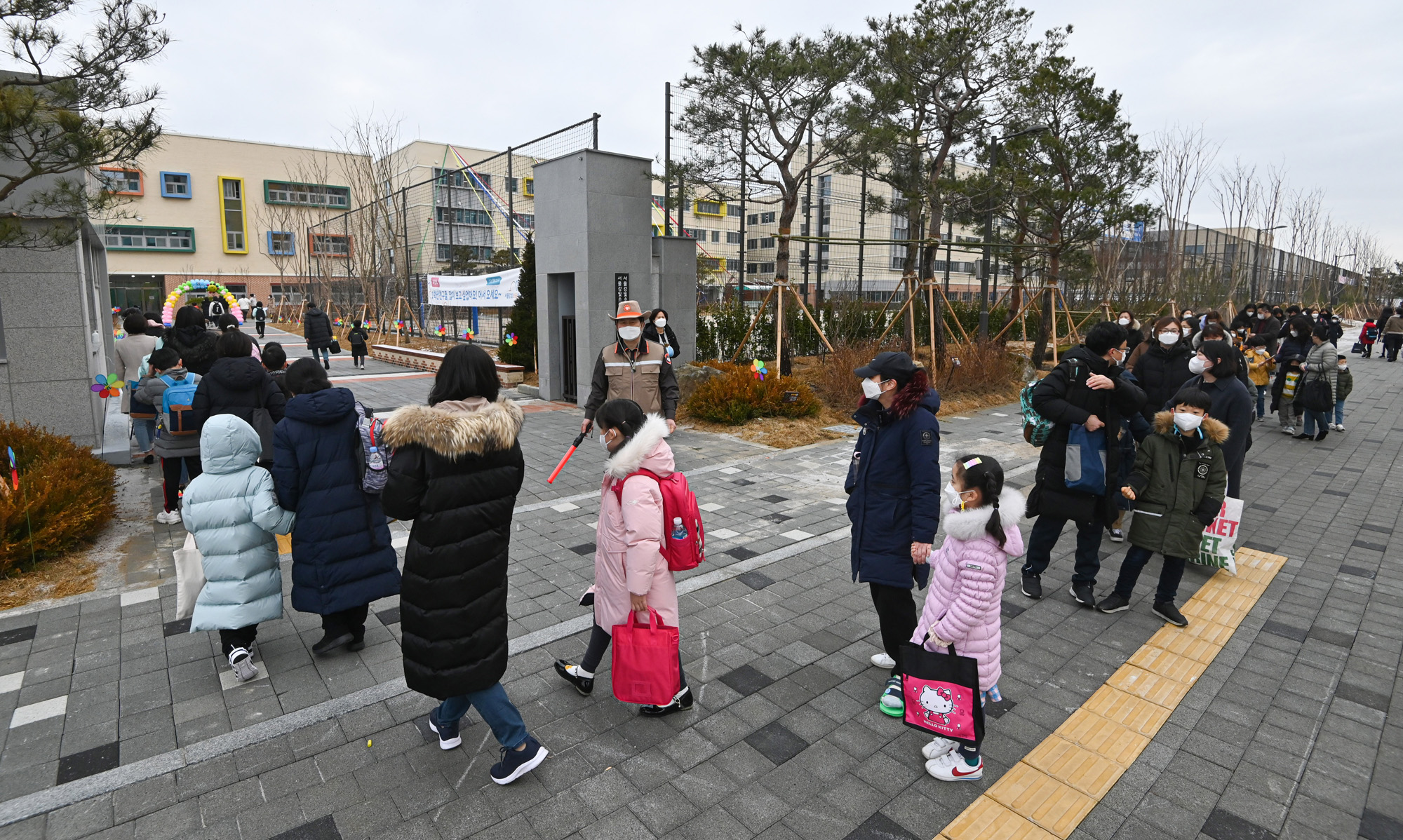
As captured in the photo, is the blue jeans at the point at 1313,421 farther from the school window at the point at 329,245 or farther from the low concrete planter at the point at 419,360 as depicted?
the school window at the point at 329,245

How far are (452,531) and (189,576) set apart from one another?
2010 millimetres

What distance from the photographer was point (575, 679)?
3654mm

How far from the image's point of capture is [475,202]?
24484 mm

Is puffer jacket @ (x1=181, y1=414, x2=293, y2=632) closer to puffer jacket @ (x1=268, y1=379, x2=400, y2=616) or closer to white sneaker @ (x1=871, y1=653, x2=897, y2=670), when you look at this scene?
puffer jacket @ (x1=268, y1=379, x2=400, y2=616)

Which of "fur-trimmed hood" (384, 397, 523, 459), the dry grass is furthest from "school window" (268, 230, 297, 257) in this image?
"fur-trimmed hood" (384, 397, 523, 459)

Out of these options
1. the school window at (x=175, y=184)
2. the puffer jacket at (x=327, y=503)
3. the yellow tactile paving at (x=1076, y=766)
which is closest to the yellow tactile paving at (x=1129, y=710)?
the yellow tactile paving at (x=1076, y=766)

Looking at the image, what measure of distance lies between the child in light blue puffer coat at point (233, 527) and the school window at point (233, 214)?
60.0 metres

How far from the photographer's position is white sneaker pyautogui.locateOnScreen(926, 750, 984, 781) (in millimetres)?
3041

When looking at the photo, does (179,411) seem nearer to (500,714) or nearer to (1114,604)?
(500,714)

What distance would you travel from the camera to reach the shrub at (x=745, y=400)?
10.7 metres

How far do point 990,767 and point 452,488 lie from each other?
2.57 metres

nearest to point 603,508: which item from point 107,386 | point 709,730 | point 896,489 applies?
point 709,730

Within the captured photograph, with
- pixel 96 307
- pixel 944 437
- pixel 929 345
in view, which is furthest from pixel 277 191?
pixel 944 437

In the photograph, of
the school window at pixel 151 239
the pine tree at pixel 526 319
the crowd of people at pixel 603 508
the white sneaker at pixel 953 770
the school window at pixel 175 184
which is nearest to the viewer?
the crowd of people at pixel 603 508
